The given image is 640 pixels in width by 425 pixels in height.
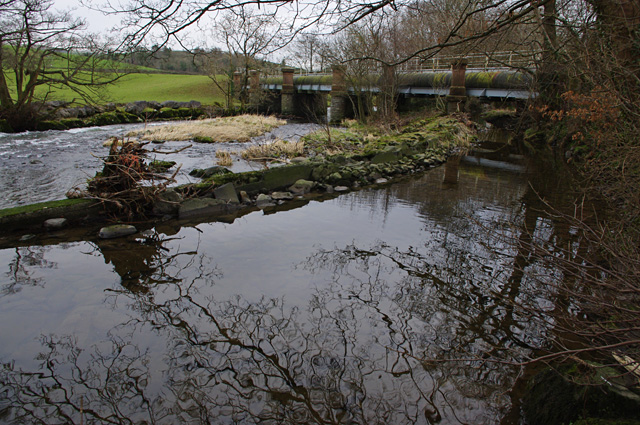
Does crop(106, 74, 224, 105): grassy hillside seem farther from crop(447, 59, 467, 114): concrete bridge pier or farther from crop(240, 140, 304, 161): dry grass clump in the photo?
crop(240, 140, 304, 161): dry grass clump

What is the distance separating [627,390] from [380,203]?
24.2ft

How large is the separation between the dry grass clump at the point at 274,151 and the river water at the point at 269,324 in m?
6.73

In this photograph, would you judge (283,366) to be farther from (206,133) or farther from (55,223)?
(206,133)

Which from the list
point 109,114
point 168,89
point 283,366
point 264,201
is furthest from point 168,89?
point 283,366

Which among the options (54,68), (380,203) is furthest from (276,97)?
(380,203)

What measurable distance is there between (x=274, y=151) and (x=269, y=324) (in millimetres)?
11262

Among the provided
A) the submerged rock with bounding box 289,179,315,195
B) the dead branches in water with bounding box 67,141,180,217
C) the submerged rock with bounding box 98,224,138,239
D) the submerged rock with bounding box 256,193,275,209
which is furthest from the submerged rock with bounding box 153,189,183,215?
the submerged rock with bounding box 289,179,315,195

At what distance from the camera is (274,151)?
15.5 metres

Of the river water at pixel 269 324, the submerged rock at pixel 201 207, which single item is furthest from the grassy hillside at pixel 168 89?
the river water at pixel 269 324

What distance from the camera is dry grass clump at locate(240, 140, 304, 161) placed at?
14.6 m

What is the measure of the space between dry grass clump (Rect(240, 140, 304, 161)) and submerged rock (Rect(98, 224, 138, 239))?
6.39m

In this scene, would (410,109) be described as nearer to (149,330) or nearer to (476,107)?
(476,107)

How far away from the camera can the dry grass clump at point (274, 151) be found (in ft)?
48.1

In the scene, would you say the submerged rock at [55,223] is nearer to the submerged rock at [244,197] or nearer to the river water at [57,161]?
the river water at [57,161]
